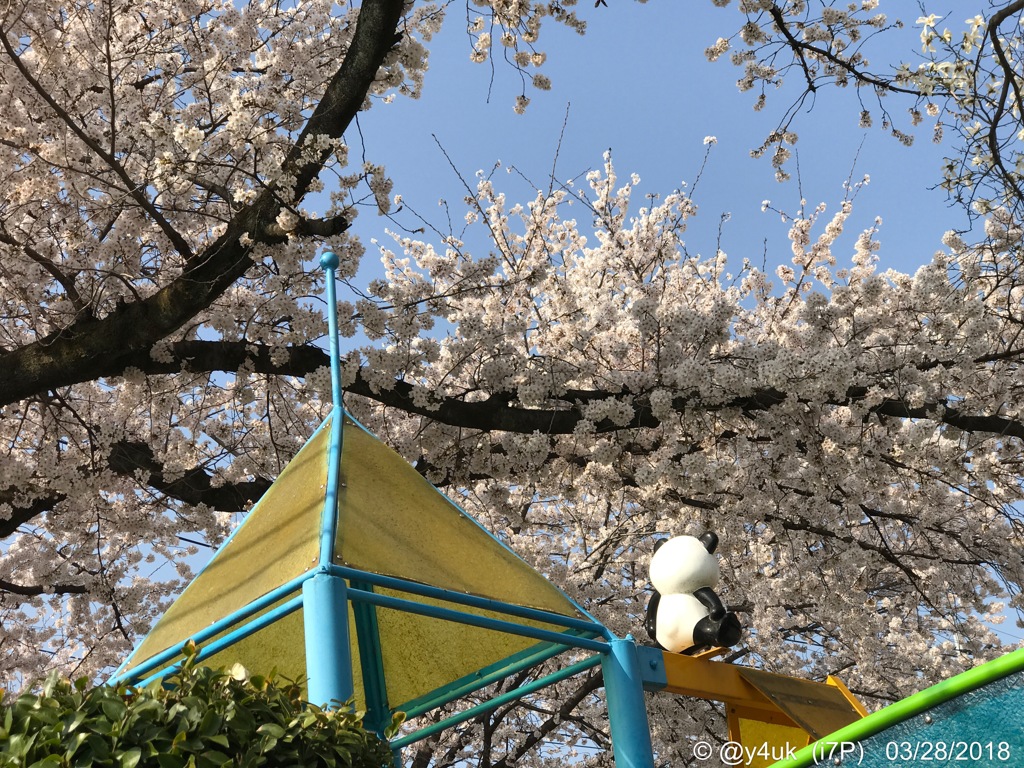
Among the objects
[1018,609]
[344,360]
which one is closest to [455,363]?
[344,360]

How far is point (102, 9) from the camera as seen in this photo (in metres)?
6.38

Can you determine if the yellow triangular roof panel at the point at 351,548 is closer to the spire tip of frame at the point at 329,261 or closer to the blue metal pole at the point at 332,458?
the blue metal pole at the point at 332,458

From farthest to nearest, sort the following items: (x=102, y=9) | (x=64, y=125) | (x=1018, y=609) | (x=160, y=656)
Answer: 1. (x=1018, y=609)
2. (x=102, y=9)
3. (x=64, y=125)
4. (x=160, y=656)

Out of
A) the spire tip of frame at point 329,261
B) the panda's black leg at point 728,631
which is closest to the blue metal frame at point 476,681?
the panda's black leg at point 728,631

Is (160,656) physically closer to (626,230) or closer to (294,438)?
(294,438)

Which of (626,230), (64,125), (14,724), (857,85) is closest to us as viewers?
(14,724)

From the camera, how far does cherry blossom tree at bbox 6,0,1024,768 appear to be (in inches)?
215

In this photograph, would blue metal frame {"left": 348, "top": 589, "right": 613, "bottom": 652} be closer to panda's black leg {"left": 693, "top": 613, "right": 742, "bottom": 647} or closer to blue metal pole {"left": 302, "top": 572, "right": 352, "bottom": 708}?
blue metal pole {"left": 302, "top": 572, "right": 352, "bottom": 708}

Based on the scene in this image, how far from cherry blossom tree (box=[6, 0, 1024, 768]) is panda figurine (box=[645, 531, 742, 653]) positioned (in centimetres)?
243

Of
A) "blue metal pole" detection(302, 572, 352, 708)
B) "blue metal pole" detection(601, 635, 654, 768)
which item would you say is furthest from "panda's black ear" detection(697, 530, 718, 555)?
"blue metal pole" detection(302, 572, 352, 708)

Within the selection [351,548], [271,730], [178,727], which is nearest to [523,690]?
[351,548]

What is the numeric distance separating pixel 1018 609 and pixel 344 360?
24.2ft

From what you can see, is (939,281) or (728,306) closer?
(728,306)

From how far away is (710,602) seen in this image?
Answer: 12.7 ft
